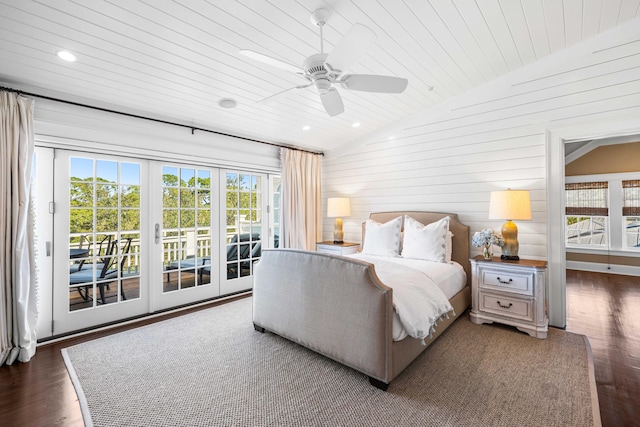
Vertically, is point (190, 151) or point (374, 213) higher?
point (190, 151)

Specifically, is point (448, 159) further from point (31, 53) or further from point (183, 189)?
point (31, 53)

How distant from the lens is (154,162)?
11.9 feet

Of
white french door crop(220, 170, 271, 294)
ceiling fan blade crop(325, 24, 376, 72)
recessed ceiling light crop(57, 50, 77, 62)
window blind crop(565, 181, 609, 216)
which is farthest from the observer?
window blind crop(565, 181, 609, 216)

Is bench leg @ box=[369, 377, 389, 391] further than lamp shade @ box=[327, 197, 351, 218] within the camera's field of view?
No

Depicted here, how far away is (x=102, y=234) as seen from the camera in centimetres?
329

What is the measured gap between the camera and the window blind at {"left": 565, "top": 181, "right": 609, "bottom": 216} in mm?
6008

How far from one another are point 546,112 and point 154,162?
450cm

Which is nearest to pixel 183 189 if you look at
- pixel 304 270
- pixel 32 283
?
pixel 32 283

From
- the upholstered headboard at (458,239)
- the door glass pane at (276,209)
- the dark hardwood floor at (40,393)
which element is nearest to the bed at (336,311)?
the upholstered headboard at (458,239)

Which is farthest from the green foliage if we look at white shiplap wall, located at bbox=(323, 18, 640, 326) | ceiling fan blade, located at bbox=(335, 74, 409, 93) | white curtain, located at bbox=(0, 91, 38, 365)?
white shiplap wall, located at bbox=(323, 18, 640, 326)

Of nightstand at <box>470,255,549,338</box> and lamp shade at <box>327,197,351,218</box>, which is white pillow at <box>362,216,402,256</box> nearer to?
lamp shade at <box>327,197,351,218</box>

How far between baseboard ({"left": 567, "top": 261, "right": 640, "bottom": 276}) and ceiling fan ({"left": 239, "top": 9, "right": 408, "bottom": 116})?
21.7 feet

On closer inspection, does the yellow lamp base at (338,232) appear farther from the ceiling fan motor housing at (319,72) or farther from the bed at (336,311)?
the ceiling fan motor housing at (319,72)

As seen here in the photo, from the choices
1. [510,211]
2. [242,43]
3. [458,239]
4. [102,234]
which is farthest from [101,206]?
[510,211]
